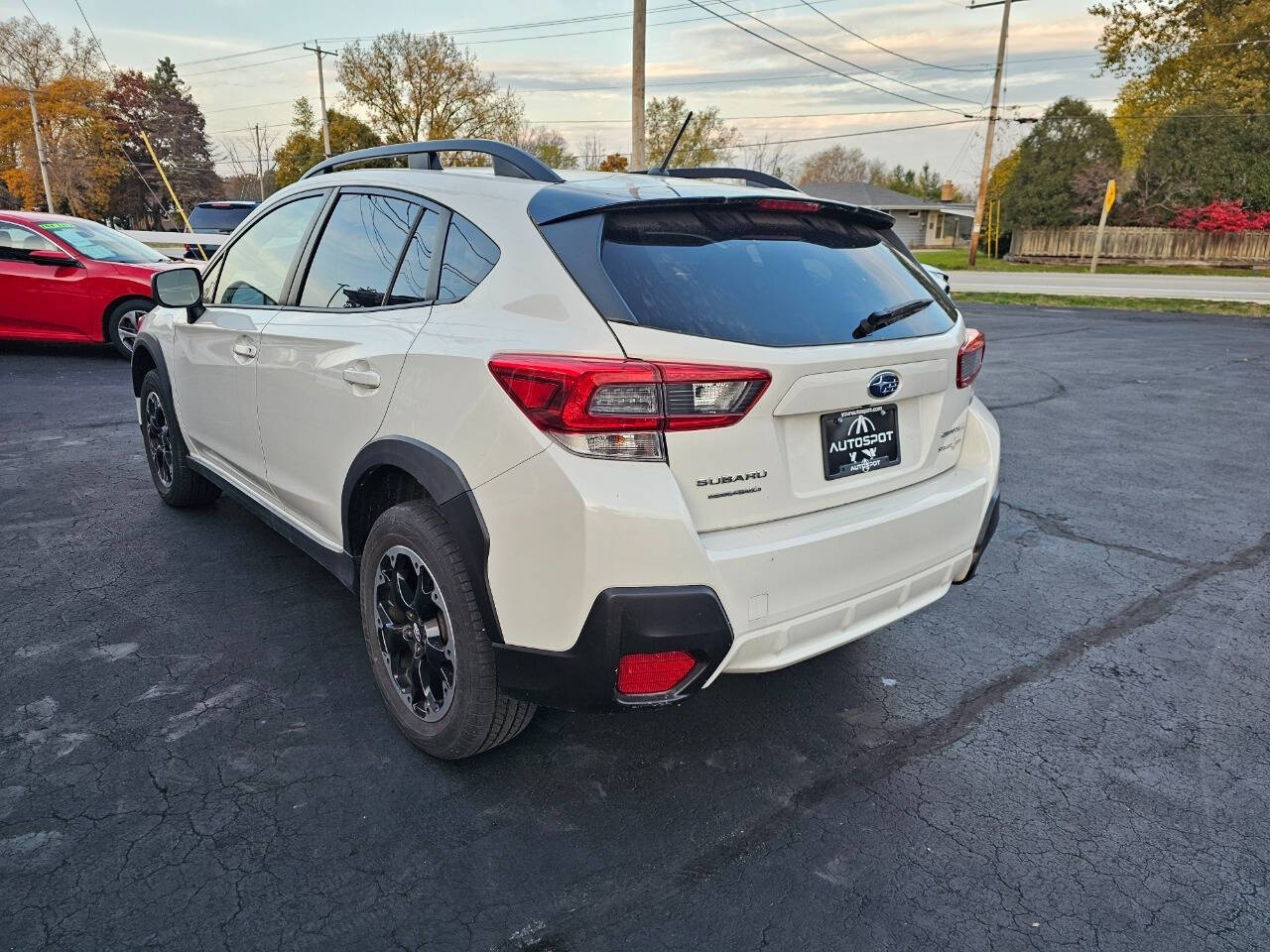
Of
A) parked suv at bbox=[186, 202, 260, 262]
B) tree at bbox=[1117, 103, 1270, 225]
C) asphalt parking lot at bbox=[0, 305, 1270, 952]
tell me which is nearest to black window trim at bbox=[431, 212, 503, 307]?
asphalt parking lot at bbox=[0, 305, 1270, 952]

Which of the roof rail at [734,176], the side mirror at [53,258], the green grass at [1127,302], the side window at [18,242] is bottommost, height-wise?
the green grass at [1127,302]

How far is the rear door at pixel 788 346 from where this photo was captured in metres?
2.21

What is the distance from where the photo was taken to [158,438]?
16.6 feet

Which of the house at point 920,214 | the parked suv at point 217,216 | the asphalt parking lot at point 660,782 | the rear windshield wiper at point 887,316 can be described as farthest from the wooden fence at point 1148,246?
the rear windshield wiper at point 887,316

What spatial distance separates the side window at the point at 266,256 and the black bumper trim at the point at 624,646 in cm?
212

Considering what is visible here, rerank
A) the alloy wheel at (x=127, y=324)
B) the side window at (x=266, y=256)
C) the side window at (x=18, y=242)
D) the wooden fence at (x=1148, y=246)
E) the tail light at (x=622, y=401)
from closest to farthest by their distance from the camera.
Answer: the tail light at (x=622, y=401) → the side window at (x=266, y=256) → the side window at (x=18, y=242) → the alloy wheel at (x=127, y=324) → the wooden fence at (x=1148, y=246)

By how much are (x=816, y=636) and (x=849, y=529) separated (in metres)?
0.32

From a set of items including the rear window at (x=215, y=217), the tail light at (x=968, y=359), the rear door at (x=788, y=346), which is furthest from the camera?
the rear window at (x=215, y=217)

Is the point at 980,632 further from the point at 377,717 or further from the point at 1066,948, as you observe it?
the point at 377,717

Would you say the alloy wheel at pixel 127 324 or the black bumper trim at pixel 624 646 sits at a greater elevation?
the black bumper trim at pixel 624 646

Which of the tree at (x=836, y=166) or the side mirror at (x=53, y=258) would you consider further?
the tree at (x=836, y=166)

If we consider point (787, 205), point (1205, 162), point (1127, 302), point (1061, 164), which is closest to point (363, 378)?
point (787, 205)

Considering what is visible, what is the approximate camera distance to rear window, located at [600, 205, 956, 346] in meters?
2.28

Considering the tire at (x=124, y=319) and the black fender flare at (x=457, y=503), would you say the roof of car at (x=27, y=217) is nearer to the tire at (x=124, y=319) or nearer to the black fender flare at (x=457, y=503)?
the tire at (x=124, y=319)
